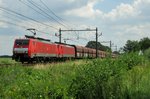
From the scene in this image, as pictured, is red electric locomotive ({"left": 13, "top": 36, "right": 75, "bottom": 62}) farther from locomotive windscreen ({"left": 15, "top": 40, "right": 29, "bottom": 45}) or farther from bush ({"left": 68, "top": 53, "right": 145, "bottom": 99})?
bush ({"left": 68, "top": 53, "right": 145, "bottom": 99})

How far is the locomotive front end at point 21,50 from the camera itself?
139 feet

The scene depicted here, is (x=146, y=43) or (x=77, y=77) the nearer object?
(x=77, y=77)

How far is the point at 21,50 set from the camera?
43062mm

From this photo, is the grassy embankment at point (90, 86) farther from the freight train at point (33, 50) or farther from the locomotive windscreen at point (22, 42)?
the locomotive windscreen at point (22, 42)

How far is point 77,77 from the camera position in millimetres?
13727

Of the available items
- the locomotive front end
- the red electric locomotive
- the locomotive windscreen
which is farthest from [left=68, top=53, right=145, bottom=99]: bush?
the locomotive windscreen

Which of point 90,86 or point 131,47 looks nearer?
point 90,86

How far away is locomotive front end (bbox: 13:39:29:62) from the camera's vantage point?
139 ft

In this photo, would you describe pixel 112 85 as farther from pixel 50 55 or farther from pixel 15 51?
pixel 50 55

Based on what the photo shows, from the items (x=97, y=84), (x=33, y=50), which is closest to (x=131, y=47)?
(x=33, y=50)

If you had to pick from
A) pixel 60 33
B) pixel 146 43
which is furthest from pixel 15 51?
pixel 146 43

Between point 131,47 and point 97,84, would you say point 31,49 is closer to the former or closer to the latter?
point 131,47

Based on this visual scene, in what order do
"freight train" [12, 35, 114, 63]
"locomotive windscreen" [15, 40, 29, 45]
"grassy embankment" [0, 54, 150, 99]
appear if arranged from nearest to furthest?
"grassy embankment" [0, 54, 150, 99], "freight train" [12, 35, 114, 63], "locomotive windscreen" [15, 40, 29, 45]

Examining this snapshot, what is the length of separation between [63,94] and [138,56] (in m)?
20.6
